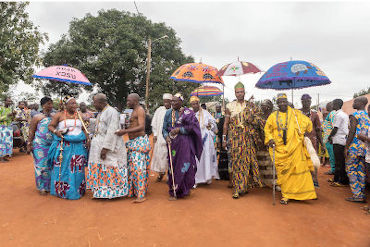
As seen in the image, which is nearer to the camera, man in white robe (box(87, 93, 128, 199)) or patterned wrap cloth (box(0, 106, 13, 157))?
man in white robe (box(87, 93, 128, 199))

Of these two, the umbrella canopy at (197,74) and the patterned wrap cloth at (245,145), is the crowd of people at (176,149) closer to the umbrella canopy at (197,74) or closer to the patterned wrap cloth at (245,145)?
the patterned wrap cloth at (245,145)

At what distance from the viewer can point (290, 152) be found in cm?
472

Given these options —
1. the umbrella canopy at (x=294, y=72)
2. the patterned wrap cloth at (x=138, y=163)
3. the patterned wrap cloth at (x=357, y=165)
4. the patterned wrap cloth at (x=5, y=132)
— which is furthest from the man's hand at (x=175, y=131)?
the patterned wrap cloth at (x=5, y=132)

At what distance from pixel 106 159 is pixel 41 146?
1581 millimetres

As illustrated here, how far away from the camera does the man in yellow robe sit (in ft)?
15.4

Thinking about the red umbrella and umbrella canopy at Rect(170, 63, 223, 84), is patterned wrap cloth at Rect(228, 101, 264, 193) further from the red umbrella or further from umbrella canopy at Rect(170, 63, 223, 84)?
umbrella canopy at Rect(170, 63, 223, 84)

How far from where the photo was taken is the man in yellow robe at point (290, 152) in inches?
185

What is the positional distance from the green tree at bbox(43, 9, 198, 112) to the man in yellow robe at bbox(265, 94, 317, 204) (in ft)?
57.8

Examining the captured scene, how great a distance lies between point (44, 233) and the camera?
347 cm

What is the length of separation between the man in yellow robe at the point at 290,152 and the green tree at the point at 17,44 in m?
16.2

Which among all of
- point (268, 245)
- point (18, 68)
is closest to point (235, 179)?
point (268, 245)

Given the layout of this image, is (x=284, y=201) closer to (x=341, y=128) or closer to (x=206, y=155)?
(x=206, y=155)

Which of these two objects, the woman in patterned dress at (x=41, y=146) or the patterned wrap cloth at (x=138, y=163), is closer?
the patterned wrap cloth at (x=138, y=163)

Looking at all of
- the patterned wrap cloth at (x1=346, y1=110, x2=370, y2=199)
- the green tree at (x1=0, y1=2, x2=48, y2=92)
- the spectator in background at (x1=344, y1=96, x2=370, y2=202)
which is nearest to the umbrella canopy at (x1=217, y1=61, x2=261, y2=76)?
the spectator in background at (x1=344, y1=96, x2=370, y2=202)
